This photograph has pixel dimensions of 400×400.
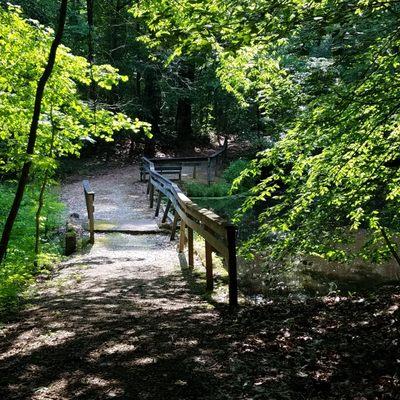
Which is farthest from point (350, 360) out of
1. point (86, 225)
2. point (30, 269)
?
point (86, 225)

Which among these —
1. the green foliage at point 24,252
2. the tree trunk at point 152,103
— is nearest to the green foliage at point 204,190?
the green foliage at point 24,252

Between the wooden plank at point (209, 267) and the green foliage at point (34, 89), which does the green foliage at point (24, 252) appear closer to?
the green foliage at point (34, 89)

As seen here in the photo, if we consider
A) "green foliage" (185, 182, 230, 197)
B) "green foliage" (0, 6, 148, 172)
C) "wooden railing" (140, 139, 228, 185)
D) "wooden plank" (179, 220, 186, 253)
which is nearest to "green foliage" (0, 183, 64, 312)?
"green foliage" (0, 6, 148, 172)

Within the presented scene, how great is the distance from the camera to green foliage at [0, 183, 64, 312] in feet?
24.4

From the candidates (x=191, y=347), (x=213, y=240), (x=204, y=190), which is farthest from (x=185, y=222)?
(x=204, y=190)

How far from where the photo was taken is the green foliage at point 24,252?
7.44 metres

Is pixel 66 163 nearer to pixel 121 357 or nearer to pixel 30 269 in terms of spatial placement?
→ pixel 30 269

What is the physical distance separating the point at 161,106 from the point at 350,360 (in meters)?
30.1

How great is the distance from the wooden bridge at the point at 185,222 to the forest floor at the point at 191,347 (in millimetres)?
701

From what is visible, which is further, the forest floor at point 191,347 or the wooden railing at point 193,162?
the wooden railing at point 193,162

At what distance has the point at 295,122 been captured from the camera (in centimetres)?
577

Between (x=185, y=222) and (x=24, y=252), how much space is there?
385 centimetres

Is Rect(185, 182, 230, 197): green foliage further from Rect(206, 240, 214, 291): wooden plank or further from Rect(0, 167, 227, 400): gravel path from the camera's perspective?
Rect(206, 240, 214, 291): wooden plank

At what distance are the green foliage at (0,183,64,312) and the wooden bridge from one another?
128 centimetres
